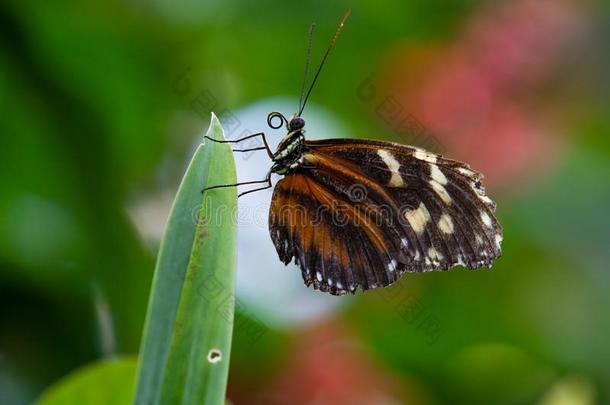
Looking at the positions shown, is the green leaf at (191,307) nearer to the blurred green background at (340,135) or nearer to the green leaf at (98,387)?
the green leaf at (98,387)

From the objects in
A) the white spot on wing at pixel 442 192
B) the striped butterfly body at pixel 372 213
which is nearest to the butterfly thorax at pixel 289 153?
the striped butterfly body at pixel 372 213

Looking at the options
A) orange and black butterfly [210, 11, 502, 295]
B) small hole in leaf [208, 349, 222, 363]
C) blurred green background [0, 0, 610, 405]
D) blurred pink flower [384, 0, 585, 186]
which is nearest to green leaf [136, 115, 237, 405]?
small hole in leaf [208, 349, 222, 363]

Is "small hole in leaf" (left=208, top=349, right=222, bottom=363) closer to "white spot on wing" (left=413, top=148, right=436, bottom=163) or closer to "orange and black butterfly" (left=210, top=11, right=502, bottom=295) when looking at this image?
"orange and black butterfly" (left=210, top=11, right=502, bottom=295)

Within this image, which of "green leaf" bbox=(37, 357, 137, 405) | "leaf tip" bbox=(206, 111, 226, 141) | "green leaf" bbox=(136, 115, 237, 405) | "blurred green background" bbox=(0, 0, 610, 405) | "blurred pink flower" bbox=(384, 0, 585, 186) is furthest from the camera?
A: "blurred pink flower" bbox=(384, 0, 585, 186)

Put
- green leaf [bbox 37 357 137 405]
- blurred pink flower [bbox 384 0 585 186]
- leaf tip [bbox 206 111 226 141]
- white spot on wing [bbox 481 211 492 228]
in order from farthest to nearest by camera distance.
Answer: blurred pink flower [bbox 384 0 585 186], white spot on wing [bbox 481 211 492 228], green leaf [bbox 37 357 137 405], leaf tip [bbox 206 111 226 141]

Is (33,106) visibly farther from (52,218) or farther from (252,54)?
(252,54)

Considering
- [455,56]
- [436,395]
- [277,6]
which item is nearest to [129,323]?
[436,395]

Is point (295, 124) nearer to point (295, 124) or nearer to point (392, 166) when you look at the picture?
point (295, 124)
